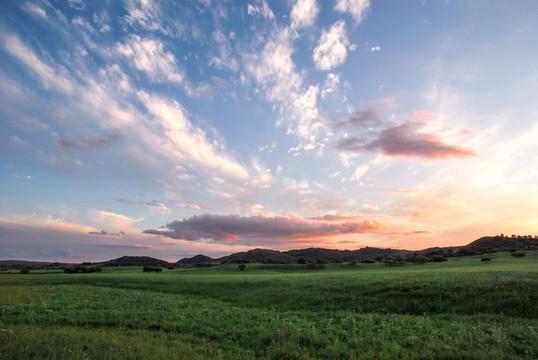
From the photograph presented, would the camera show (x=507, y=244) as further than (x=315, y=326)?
Yes

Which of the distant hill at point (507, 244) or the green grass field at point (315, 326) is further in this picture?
the distant hill at point (507, 244)

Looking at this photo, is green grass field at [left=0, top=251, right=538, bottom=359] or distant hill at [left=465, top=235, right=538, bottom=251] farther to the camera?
distant hill at [left=465, top=235, right=538, bottom=251]

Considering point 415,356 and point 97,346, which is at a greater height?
point 97,346

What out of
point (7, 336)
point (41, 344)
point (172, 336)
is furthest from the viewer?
point (172, 336)

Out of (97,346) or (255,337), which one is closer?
(97,346)

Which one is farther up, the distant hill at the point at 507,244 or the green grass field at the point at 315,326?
the distant hill at the point at 507,244

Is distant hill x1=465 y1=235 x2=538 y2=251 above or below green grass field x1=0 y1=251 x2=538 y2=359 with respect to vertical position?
above

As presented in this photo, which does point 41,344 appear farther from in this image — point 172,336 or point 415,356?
point 415,356

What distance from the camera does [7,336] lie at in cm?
1112

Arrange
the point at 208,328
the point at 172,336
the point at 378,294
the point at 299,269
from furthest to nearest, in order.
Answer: the point at 299,269
the point at 378,294
the point at 208,328
the point at 172,336

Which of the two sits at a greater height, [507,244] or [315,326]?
[507,244]

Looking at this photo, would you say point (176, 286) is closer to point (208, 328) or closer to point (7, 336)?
point (208, 328)

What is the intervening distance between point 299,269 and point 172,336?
62691 mm

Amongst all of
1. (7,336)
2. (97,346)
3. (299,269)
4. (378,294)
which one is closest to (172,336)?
(97,346)
